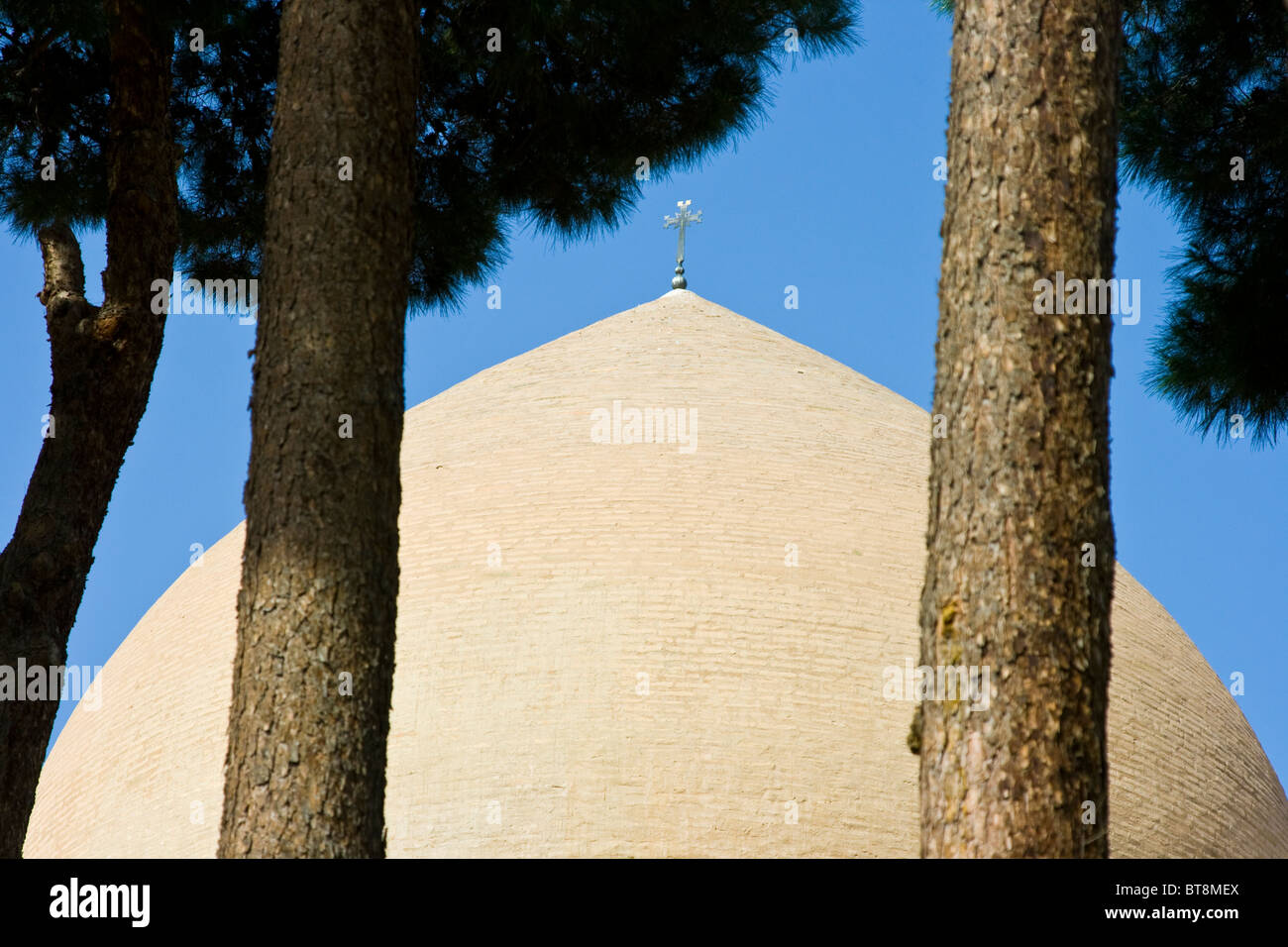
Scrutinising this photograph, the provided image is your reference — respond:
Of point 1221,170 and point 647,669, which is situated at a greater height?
point 1221,170

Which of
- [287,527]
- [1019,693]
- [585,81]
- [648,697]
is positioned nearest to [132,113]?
[585,81]

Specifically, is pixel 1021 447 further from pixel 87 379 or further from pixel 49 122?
pixel 49 122

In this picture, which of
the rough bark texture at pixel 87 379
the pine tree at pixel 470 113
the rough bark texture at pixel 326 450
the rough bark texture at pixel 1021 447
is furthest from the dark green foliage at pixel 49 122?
the rough bark texture at pixel 1021 447

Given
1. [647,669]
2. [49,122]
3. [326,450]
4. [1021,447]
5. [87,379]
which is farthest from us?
[647,669]

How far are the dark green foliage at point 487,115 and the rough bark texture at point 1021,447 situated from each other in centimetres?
313

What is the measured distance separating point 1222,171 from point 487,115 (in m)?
3.14

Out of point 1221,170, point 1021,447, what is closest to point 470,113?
point 1221,170

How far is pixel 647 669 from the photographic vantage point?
10062 mm

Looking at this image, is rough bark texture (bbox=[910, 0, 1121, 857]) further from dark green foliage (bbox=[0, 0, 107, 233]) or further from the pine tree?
dark green foliage (bbox=[0, 0, 107, 233])

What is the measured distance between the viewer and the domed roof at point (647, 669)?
31.4 ft

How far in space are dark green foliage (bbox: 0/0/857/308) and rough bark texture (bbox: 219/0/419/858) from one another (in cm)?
215

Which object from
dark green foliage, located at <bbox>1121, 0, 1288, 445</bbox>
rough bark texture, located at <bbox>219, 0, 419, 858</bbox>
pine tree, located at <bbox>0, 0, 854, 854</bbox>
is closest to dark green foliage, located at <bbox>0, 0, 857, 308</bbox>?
pine tree, located at <bbox>0, 0, 854, 854</bbox>

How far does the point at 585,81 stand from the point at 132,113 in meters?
1.86

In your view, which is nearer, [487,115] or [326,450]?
[326,450]
